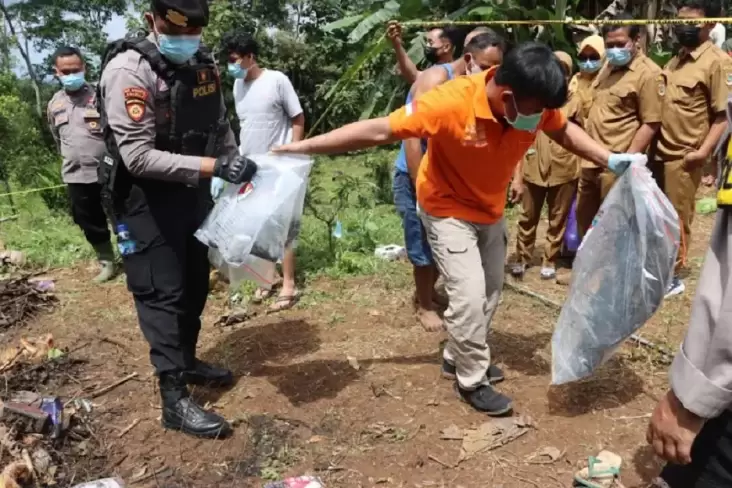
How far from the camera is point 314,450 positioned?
2.92 metres

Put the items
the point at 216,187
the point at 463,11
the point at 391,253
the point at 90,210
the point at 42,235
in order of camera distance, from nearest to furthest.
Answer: the point at 216,187 → the point at 90,210 → the point at 391,253 → the point at 42,235 → the point at 463,11

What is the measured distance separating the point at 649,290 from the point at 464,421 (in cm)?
103

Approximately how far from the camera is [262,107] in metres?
4.56

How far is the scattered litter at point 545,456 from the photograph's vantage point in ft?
9.25

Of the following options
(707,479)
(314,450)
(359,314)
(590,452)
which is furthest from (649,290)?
(359,314)

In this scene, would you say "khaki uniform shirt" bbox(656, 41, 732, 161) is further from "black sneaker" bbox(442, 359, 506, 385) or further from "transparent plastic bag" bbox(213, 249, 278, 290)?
"transparent plastic bag" bbox(213, 249, 278, 290)

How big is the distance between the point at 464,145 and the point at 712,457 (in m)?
1.71

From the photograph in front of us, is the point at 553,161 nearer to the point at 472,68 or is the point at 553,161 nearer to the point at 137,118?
the point at 472,68

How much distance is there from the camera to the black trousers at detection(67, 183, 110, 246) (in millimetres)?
5117

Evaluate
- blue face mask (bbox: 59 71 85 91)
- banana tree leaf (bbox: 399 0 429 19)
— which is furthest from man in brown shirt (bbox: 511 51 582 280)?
banana tree leaf (bbox: 399 0 429 19)

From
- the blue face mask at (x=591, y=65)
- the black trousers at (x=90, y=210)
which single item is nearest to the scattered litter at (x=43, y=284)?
the black trousers at (x=90, y=210)

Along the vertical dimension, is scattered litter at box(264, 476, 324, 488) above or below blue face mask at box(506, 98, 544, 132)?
below

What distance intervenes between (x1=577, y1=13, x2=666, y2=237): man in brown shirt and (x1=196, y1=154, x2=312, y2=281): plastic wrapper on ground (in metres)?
2.53

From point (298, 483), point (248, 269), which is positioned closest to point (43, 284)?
point (248, 269)
